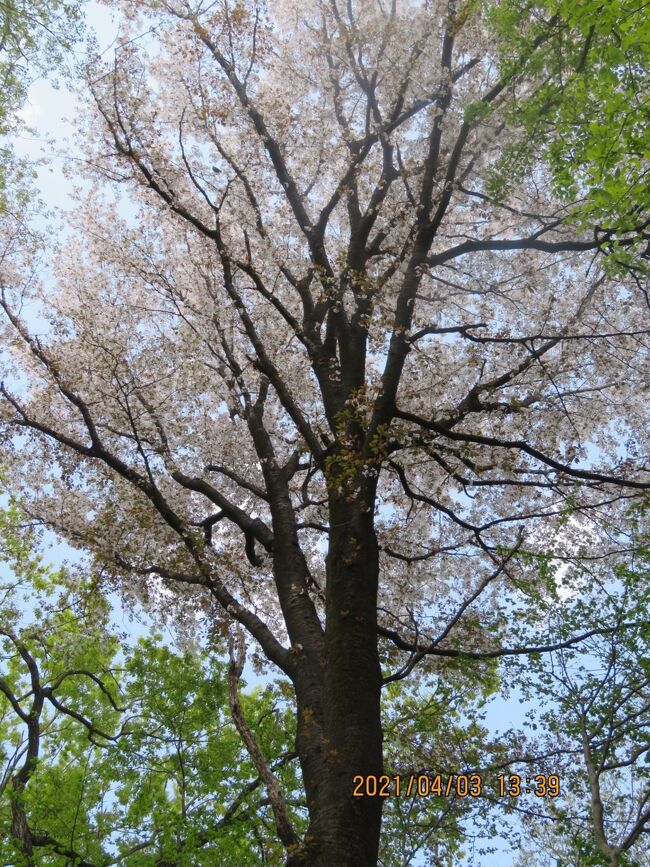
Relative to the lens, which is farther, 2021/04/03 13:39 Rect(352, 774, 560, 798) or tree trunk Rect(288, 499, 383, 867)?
2021/04/03 13:39 Rect(352, 774, 560, 798)

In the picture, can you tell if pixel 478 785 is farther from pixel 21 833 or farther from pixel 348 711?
pixel 21 833

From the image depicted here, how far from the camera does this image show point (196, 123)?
11.3m

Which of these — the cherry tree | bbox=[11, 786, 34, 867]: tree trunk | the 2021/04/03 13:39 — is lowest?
bbox=[11, 786, 34, 867]: tree trunk

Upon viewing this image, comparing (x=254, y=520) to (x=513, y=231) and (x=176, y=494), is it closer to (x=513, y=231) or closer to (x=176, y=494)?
(x=176, y=494)

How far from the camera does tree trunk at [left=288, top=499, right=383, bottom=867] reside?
16.5 ft

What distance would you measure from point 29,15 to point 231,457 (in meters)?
7.44

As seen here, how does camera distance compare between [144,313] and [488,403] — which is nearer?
[488,403]

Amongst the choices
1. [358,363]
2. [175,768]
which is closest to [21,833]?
[175,768]

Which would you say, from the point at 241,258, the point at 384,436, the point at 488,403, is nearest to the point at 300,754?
the point at 384,436

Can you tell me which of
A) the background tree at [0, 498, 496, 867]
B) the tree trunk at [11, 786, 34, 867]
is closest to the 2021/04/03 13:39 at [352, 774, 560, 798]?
the background tree at [0, 498, 496, 867]

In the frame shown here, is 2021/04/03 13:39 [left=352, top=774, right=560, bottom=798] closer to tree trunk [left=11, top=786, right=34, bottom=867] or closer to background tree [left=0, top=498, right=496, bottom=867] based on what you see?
background tree [left=0, top=498, right=496, bottom=867]

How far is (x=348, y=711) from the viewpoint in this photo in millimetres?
5629

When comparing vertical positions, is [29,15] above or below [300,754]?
above

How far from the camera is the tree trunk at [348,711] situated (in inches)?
198
